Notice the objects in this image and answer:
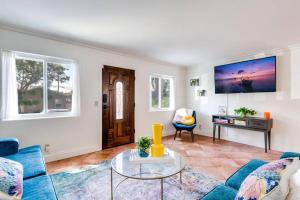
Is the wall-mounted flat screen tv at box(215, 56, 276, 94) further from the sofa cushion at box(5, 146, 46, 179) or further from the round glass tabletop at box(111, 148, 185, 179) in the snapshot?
the sofa cushion at box(5, 146, 46, 179)

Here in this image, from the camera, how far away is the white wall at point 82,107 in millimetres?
2615

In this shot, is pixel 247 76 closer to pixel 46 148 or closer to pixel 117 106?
pixel 117 106

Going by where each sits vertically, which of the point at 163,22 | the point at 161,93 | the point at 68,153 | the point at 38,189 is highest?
the point at 163,22

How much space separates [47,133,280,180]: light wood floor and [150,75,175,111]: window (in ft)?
3.76

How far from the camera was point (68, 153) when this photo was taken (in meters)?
3.08

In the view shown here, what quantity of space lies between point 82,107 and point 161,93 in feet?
7.90

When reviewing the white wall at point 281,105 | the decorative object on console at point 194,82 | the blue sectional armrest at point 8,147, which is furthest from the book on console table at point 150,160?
the decorative object on console at point 194,82

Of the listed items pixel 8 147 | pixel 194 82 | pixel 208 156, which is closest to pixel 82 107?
pixel 8 147

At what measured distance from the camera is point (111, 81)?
3668 millimetres

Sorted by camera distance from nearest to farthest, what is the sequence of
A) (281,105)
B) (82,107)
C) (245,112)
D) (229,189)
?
(229,189)
(82,107)
(281,105)
(245,112)

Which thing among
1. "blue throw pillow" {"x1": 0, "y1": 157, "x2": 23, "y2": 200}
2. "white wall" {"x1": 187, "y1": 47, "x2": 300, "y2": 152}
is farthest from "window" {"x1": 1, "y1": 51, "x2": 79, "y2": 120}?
"white wall" {"x1": 187, "y1": 47, "x2": 300, "y2": 152}

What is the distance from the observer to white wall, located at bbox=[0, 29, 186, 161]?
8.58ft

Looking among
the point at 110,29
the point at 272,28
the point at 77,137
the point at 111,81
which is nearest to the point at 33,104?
the point at 77,137

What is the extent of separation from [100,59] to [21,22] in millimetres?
1438
